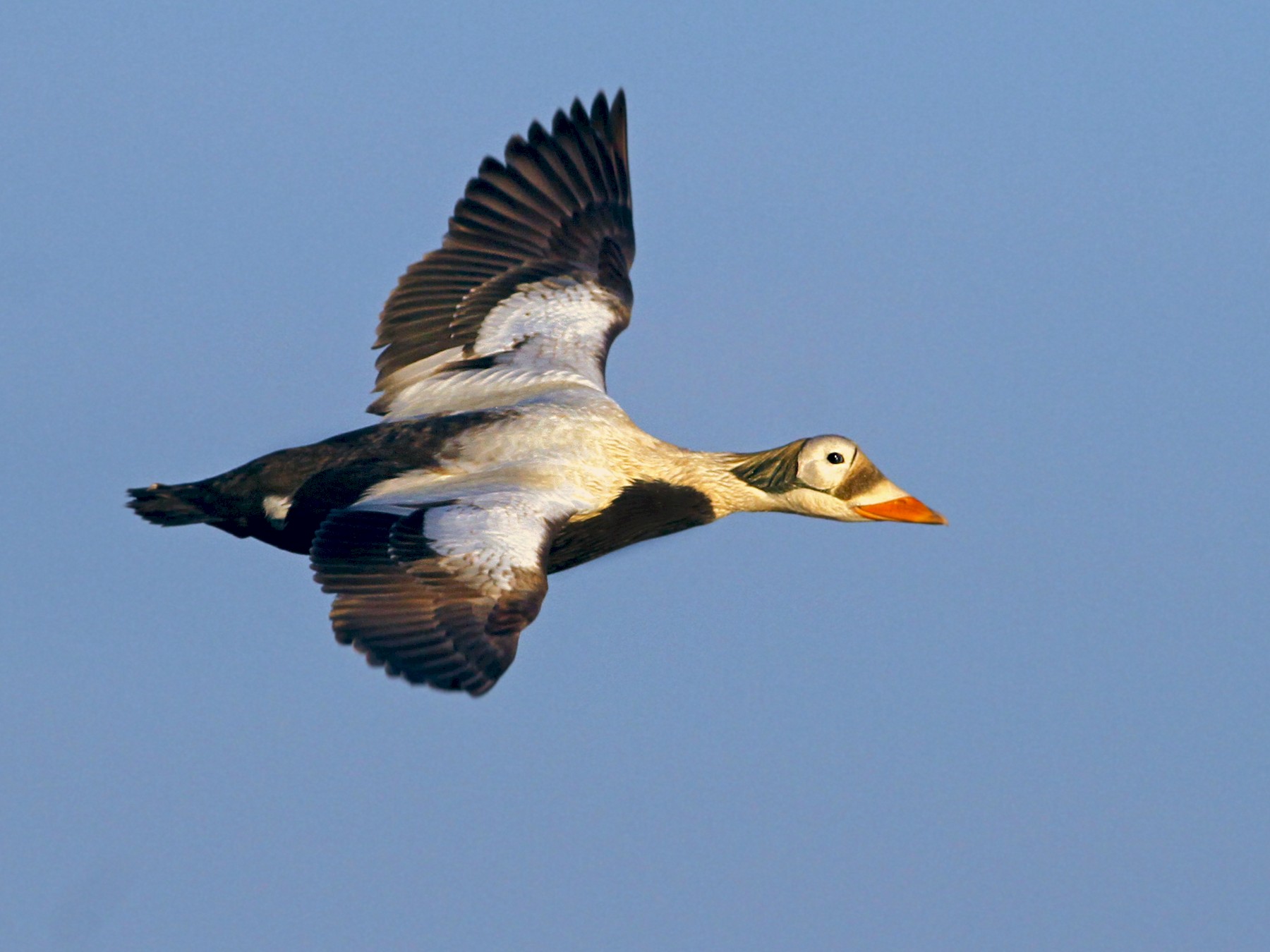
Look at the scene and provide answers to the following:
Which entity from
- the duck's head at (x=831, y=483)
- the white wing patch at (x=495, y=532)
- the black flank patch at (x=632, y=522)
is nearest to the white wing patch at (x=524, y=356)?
the black flank patch at (x=632, y=522)

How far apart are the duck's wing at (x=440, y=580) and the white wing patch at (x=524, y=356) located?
1.91 meters

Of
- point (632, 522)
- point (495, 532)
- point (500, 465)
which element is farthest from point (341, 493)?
point (632, 522)

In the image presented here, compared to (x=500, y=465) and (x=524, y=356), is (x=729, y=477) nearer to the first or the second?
(x=500, y=465)

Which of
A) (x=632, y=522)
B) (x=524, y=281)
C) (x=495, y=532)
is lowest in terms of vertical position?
(x=495, y=532)

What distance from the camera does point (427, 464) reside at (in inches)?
495

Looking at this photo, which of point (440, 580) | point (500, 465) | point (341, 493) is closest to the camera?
point (440, 580)

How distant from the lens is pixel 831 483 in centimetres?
1323

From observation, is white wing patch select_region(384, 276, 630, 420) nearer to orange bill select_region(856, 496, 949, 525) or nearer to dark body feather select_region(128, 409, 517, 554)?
dark body feather select_region(128, 409, 517, 554)

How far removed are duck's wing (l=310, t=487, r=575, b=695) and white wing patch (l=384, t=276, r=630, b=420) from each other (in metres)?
1.91

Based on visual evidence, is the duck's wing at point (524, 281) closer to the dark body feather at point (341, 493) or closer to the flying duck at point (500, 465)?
the flying duck at point (500, 465)

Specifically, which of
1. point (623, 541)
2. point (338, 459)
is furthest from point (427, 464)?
point (623, 541)

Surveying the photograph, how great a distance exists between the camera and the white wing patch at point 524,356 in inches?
547

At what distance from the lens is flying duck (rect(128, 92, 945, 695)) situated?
11062 millimetres

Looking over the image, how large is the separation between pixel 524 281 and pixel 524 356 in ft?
2.98
